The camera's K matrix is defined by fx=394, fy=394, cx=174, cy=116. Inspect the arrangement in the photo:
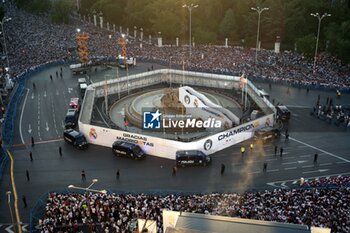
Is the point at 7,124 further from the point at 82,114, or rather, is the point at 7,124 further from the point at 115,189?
the point at 115,189

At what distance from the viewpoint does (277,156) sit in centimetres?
3916

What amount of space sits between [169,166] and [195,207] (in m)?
10.4

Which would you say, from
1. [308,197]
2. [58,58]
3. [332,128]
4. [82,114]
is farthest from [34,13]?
[308,197]

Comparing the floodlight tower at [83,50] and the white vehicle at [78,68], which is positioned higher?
the floodlight tower at [83,50]

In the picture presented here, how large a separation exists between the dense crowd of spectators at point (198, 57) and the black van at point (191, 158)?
2905 centimetres

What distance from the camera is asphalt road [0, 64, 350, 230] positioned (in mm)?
34344

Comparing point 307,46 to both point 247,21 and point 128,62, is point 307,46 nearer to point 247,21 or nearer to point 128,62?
point 247,21

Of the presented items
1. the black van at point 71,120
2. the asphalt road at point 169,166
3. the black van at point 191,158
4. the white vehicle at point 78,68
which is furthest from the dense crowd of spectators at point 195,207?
the white vehicle at point 78,68

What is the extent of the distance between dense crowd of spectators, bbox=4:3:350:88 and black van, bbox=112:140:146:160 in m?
30.7

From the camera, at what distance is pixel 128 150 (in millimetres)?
38938

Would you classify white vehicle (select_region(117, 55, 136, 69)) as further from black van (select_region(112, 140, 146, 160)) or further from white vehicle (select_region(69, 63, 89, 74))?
black van (select_region(112, 140, 146, 160))

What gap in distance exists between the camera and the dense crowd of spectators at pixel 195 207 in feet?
86.1

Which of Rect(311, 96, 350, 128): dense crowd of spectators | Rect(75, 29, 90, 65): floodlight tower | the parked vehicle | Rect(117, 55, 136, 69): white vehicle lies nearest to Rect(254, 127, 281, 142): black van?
Rect(311, 96, 350, 128): dense crowd of spectators

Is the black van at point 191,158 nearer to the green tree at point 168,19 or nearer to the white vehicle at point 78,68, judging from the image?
the white vehicle at point 78,68
